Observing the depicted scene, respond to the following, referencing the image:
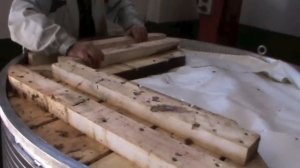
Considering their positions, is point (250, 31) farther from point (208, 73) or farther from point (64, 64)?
point (64, 64)

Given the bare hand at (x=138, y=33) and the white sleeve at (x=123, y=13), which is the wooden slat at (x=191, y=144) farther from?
the white sleeve at (x=123, y=13)

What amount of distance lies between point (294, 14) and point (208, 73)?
6.54ft

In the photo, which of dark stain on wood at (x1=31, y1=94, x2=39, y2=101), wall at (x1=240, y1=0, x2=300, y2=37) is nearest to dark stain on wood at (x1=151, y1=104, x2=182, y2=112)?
dark stain on wood at (x1=31, y1=94, x2=39, y2=101)

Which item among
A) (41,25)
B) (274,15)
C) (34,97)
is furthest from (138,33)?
(274,15)

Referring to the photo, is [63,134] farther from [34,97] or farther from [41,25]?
[41,25]

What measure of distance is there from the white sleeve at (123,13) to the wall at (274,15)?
1.83 metres

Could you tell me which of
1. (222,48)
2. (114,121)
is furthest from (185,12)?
(114,121)

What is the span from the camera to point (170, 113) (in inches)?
27.0

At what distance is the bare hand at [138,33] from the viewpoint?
1153 millimetres

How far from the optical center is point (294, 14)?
276cm

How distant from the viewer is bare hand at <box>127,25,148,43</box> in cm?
115

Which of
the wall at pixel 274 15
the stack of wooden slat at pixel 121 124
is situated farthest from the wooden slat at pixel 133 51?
the wall at pixel 274 15

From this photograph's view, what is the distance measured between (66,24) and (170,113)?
1.91 feet

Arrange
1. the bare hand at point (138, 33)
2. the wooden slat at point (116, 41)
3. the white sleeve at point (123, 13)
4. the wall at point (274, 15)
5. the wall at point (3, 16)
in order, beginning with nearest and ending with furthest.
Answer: the wooden slat at point (116, 41), the bare hand at point (138, 33), the white sleeve at point (123, 13), the wall at point (3, 16), the wall at point (274, 15)
